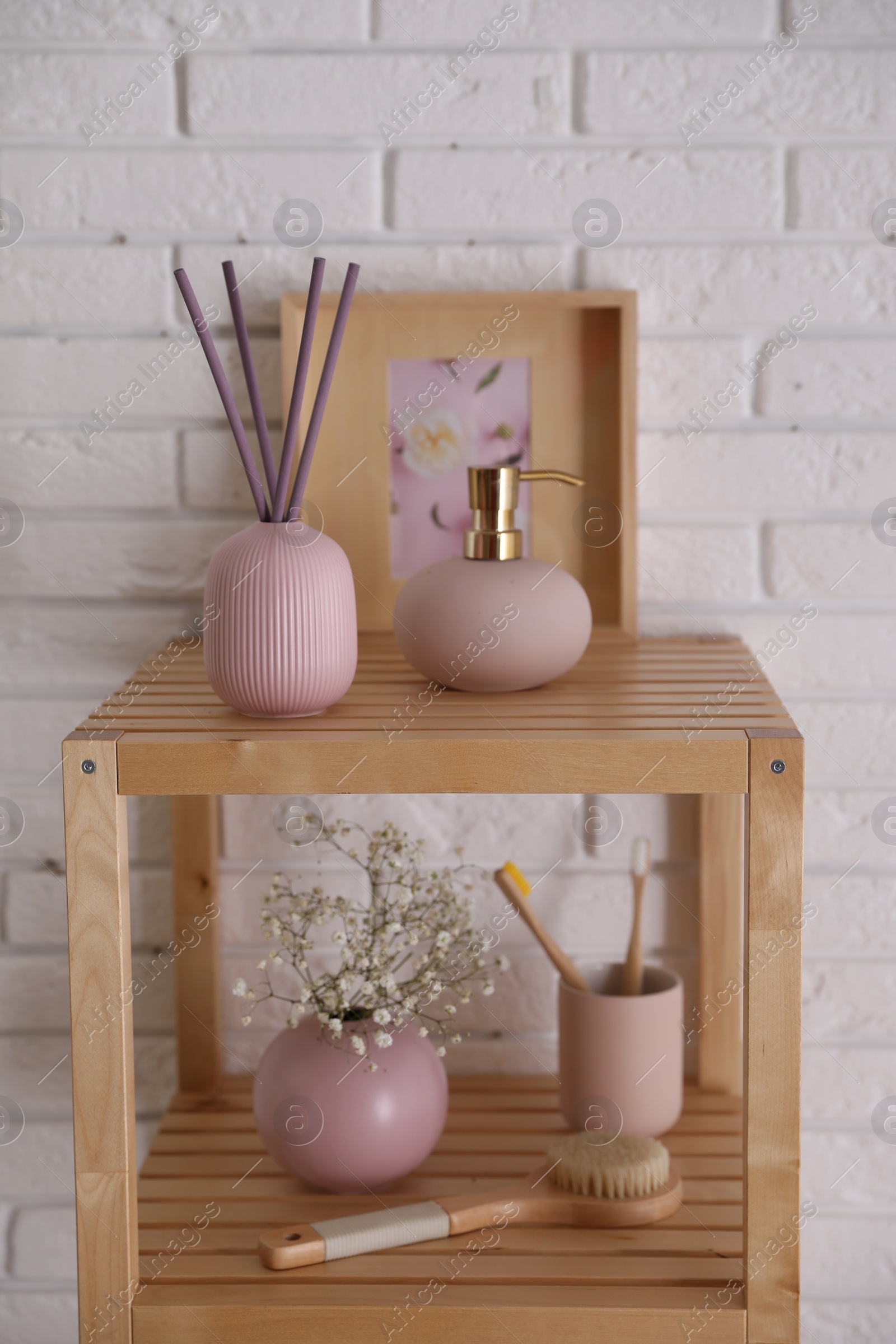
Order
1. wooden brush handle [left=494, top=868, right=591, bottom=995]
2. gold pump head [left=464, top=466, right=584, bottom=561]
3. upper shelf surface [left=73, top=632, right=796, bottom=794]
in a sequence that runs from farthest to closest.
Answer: wooden brush handle [left=494, top=868, right=591, bottom=995] < gold pump head [left=464, top=466, right=584, bottom=561] < upper shelf surface [left=73, top=632, right=796, bottom=794]

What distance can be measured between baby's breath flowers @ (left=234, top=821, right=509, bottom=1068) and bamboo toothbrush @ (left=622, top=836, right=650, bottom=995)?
0.10 meters

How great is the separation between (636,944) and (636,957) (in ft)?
0.04

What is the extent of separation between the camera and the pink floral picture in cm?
107

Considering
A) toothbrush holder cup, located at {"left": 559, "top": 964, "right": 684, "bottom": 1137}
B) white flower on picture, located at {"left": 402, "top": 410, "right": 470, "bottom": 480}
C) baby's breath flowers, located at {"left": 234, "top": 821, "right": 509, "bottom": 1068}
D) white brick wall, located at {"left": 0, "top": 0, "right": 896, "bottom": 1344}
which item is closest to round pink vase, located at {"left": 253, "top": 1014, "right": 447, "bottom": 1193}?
baby's breath flowers, located at {"left": 234, "top": 821, "right": 509, "bottom": 1068}

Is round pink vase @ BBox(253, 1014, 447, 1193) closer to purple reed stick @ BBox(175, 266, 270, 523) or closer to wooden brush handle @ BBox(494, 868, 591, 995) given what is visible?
wooden brush handle @ BBox(494, 868, 591, 995)

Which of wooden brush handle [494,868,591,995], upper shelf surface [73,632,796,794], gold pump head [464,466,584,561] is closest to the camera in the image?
upper shelf surface [73,632,796,794]

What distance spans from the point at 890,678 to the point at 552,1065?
1.57 feet

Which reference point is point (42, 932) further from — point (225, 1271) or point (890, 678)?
point (890, 678)

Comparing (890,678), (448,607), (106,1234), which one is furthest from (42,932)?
(890,678)

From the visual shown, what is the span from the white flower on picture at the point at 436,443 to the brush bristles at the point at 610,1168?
1.86ft

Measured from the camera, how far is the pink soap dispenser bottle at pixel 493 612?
862 mm

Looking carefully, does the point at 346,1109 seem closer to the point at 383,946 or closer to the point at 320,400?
the point at 383,946

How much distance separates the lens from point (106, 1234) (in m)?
0.81

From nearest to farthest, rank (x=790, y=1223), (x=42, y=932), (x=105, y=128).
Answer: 1. (x=790, y=1223)
2. (x=105, y=128)
3. (x=42, y=932)
